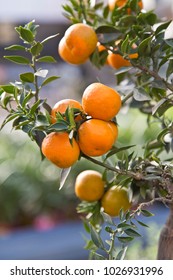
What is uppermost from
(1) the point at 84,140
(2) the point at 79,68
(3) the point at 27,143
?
(1) the point at 84,140

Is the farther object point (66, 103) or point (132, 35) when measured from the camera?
point (132, 35)

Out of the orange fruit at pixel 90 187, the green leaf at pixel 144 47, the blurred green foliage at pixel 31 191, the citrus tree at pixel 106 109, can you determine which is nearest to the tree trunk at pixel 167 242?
the citrus tree at pixel 106 109

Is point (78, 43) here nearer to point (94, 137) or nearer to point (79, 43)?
point (79, 43)

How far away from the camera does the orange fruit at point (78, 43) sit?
0.67 m

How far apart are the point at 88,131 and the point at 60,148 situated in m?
0.03

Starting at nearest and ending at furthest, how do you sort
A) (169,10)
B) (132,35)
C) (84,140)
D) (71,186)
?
(84,140) → (132,35) → (71,186) → (169,10)

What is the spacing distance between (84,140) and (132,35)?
0.20 m

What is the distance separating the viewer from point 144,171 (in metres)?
0.65

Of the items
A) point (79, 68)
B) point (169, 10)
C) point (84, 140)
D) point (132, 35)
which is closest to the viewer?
point (84, 140)

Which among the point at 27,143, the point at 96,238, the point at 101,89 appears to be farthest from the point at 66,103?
the point at 27,143

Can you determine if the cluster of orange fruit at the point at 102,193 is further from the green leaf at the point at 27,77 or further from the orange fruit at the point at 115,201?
the green leaf at the point at 27,77

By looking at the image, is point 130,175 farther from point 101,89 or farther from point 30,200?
point 30,200

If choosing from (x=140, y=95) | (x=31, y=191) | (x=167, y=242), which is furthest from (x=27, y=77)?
(x=31, y=191)

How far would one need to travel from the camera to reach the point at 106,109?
574 millimetres
